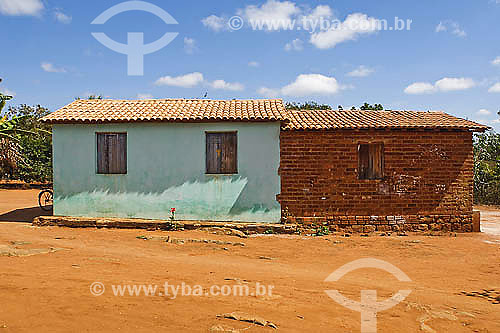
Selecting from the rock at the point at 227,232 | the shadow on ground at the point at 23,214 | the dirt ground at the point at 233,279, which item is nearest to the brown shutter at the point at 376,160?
the dirt ground at the point at 233,279

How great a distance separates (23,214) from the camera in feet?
41.8

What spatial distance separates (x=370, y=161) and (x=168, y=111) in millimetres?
6054

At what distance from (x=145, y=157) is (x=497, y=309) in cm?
882

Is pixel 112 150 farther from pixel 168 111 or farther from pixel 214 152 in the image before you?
pixel 214 152

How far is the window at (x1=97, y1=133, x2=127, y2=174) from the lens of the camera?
10914mm

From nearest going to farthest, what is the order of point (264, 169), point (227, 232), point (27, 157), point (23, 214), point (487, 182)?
1. point (227, 232)
2. point (264, 169)
3. point (23, 214)
4. point (487, 182)
5. point (27, 157)

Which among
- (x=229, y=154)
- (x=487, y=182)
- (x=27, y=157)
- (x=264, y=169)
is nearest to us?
(x=264, y=169)

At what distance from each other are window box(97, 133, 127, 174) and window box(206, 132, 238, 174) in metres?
2.45

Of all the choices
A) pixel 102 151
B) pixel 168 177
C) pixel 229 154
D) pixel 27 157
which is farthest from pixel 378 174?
pixel 27 157

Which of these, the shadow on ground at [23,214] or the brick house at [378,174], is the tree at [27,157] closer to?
the shadow on ground at [23,214]

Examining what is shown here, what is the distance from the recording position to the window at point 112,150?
10914 mm

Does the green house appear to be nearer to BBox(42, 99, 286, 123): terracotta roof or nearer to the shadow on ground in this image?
BBox(42, 99, 286, 123): terracotta roof

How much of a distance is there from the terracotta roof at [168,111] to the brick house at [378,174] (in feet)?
4.16

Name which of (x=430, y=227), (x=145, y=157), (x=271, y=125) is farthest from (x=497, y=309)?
(x=145, y=157)
